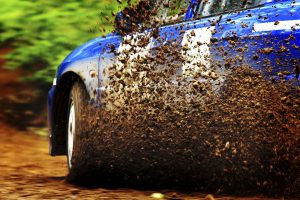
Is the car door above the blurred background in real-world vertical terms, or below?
below

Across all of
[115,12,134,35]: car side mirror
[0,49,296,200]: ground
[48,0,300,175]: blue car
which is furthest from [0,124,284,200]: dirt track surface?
[115,12,134,35]: car side mirror

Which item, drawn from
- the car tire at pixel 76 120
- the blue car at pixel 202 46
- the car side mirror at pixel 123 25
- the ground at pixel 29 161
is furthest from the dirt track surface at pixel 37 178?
the car side mirror at pixel 123 25

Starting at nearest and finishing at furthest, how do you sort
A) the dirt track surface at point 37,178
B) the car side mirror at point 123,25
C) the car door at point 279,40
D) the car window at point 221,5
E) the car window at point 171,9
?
1. the car door at point 279,40
2. the car window at point 221,5
3. the dirt track surface at point 37,178
4. the car window at point 171,9
5. the car side mirror at point 123,25

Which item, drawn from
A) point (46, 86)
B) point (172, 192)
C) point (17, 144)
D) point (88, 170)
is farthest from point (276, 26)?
point (46, 86)

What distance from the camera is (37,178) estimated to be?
576cm

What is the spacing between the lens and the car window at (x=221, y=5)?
449 centimetres

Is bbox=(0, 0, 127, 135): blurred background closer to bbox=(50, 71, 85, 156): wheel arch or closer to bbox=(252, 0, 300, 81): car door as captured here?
bbox=(50, 71, 85, 156): wheel arch

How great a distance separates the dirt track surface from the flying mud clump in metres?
0.17

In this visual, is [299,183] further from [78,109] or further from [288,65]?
[78,109]

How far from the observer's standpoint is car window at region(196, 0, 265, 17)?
4.49 meters

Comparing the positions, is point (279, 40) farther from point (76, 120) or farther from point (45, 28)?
point (45, 28)

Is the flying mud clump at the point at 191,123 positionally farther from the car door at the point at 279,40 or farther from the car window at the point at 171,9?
the car window at the point at 171,9

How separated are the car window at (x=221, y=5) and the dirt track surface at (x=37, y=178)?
45.5 inches

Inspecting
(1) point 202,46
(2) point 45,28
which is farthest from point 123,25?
(2) point 45,28
